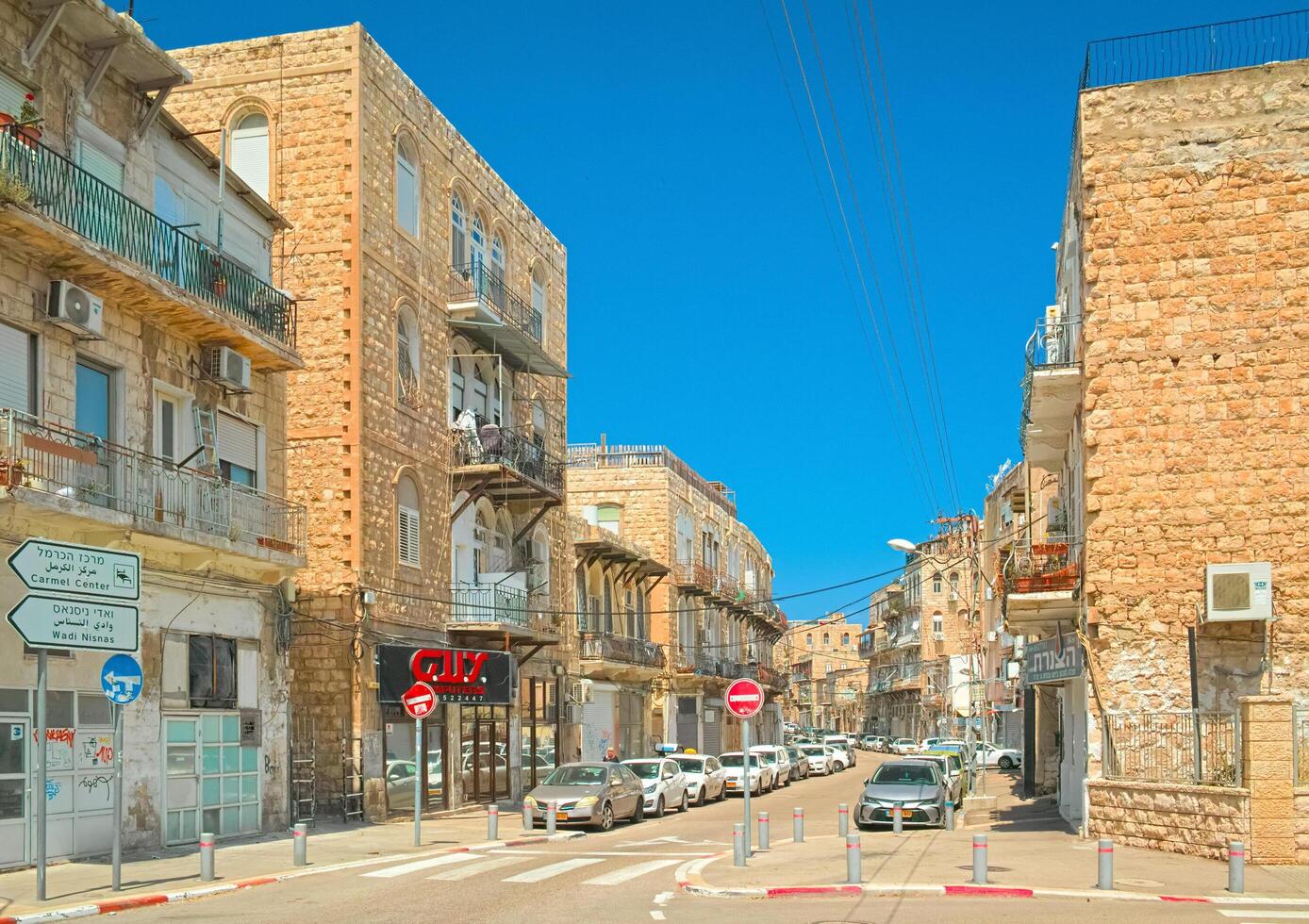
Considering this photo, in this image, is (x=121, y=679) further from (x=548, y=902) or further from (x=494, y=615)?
(x=494, y=615)

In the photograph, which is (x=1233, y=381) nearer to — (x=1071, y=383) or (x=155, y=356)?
(x=1071, y=383)

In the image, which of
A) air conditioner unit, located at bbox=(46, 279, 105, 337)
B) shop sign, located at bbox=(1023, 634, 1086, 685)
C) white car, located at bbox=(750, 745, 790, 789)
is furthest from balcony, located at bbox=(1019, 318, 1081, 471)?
white car, located at bbox=(750, 745, 790, 789)

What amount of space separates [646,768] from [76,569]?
813 inches

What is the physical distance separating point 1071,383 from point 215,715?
54.9 feet

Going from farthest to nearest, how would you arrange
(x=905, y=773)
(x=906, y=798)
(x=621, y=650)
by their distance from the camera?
(x=621, y=650) < (x=905, y=773) < (x=906, y=798)

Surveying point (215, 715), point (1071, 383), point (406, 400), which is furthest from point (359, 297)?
point (1071, 383)

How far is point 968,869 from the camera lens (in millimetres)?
18812

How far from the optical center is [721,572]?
68688 mm

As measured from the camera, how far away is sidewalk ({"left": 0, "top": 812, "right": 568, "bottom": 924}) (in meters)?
16.0

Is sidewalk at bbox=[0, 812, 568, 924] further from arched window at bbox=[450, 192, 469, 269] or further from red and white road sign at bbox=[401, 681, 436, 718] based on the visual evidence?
arched window at bbox=[450, 192, 469, 269]

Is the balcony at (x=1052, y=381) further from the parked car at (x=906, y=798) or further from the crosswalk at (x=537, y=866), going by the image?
the crosswalk at (x=537, y=866)

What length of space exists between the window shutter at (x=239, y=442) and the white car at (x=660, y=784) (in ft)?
39.9

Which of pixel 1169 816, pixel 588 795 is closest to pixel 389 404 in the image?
pixel 588 795

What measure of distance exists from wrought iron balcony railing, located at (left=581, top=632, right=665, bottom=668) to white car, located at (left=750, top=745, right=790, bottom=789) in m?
5.14
